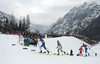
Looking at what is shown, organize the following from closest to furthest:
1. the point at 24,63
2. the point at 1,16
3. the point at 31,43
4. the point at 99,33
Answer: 1. the point at 24,63
2. the point at 31,43
3. the point at 1,16
4. the point at 99,33

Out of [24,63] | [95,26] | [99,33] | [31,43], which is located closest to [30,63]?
[24,63]

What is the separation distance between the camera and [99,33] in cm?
12825

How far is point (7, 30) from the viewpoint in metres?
67.1

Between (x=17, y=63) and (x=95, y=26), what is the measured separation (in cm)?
16192

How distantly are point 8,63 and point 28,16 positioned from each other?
66615 millimetres

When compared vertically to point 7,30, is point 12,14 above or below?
above

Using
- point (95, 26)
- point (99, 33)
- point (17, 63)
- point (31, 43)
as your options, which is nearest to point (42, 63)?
point (17, 63)

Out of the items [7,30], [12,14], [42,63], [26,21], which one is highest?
[12,14]

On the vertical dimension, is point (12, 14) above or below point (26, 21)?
above

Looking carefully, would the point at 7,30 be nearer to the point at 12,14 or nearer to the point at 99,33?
the point at 12,14

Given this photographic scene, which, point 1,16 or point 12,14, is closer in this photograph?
point 12,14

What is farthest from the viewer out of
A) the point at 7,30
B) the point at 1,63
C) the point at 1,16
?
the point at 1,16

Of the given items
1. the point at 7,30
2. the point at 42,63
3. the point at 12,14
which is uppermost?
the point at 12,14

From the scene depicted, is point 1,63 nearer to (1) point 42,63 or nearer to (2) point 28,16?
(1) point 42,63
